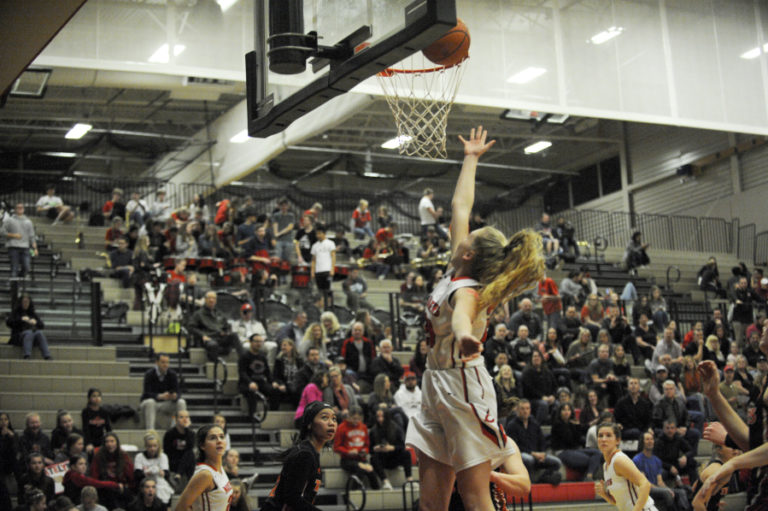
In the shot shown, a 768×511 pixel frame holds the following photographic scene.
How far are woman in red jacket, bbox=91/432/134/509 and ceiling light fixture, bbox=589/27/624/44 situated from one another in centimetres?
1107

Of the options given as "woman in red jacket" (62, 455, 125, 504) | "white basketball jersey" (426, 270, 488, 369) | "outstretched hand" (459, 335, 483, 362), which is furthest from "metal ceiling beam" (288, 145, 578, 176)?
"outstretched hand" (459, 335, 483, 362)

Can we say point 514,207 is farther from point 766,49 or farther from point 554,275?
point 766,49

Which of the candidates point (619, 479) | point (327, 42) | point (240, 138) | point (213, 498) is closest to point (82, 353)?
point (213, 498)

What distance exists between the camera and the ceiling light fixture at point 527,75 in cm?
1647

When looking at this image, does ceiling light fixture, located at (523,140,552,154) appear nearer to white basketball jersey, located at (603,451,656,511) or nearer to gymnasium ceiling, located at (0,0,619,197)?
gymnasium ceiling, located at (0,0,619,197)

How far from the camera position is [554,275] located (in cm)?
2355

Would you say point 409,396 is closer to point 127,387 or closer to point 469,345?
point 127,387

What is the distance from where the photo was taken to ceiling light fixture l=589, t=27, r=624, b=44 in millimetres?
17266

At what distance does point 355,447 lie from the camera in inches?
473

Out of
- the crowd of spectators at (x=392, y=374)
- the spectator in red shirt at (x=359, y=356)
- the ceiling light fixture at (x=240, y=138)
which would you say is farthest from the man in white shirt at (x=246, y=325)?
the ceiling light fixture at (x=240, y=138)

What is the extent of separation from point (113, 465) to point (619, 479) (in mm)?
5913

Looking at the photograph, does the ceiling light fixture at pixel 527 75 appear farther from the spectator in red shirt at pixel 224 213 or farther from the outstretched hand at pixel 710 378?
the outstretched hand at pixel 710 378

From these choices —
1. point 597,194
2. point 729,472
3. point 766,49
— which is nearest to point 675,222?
point 597,194

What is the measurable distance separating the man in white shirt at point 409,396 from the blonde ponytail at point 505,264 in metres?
8.35
